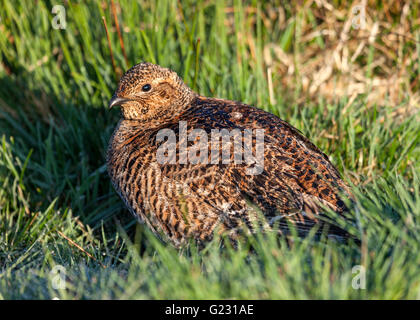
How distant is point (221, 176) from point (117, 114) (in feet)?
6.32

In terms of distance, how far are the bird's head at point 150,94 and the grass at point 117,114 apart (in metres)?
0.45

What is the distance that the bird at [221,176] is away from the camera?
10.3 ft

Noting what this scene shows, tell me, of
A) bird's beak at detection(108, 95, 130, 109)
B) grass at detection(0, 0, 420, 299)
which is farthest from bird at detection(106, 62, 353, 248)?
grass at detection(0, 0, 420, 299)

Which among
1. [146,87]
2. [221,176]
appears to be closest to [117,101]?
[146,87]

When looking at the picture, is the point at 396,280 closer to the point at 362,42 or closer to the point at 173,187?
the point at 173,187

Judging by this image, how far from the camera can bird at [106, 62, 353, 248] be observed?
3135 millimetres

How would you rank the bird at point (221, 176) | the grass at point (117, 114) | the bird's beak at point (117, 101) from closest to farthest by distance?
the grass at point (117, 114)
the bird at point (221, 176)
the bird's beak at point (117, 101)

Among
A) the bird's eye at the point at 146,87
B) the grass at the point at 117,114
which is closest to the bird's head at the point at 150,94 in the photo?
the bird's eye at the point at 146,87

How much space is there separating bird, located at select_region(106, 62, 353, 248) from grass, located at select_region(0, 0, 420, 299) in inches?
6.7

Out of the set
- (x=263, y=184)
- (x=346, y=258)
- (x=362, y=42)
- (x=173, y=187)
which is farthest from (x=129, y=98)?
(x=362, y=42)

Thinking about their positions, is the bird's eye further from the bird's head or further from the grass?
the grass

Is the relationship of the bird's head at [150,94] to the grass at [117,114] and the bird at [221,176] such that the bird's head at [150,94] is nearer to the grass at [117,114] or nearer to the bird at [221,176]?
the bird at [221,176]

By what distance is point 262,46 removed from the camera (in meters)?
5.73
